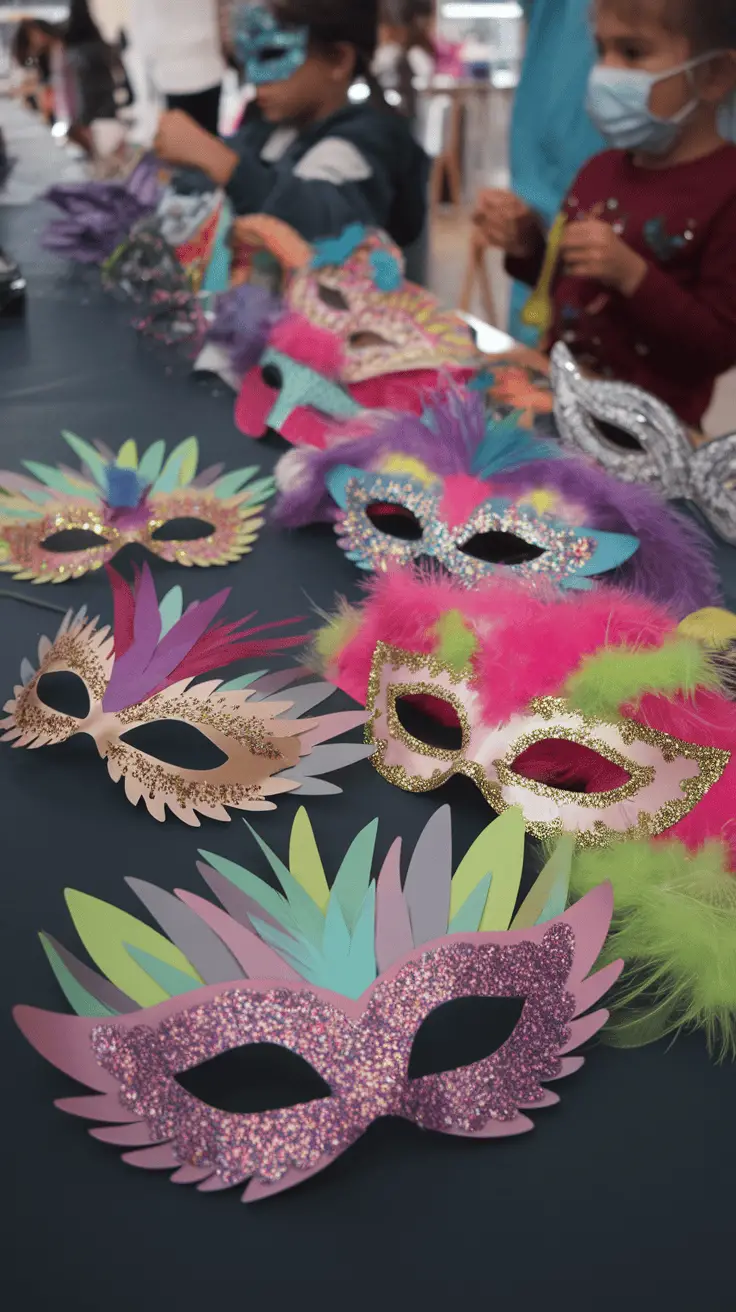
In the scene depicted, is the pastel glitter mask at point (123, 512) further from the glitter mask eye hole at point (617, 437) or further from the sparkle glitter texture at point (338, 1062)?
the sparkle glitter texture at point (338, 1062)

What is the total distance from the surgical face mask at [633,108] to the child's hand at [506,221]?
0.63 ft

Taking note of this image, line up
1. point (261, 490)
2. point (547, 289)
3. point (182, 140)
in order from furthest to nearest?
point (182, 140) < point (547, 289) < point (261, 490)

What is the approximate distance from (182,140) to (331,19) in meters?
0.28

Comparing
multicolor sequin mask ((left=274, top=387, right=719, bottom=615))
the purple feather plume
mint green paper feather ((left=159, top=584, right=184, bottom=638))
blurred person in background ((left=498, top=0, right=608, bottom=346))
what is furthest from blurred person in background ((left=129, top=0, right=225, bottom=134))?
mint green paper feather ((left=159, top=584, right=184, bottom=638))

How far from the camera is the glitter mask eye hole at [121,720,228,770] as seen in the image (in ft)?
2.03

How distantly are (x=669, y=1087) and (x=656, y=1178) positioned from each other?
0.04 m

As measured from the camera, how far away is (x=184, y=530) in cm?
89

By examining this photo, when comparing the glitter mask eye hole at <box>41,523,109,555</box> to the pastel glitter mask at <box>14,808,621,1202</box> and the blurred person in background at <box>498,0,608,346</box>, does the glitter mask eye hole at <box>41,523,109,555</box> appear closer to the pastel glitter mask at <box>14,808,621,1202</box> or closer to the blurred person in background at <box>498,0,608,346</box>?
the pastel glitter mask at <box>14,808,621,1202</box>

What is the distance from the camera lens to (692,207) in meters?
1.16

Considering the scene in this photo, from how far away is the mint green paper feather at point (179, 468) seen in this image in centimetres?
93

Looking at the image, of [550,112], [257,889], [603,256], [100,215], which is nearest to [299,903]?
[257,889]

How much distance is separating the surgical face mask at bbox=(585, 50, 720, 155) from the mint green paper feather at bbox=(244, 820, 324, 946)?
94 centimetres

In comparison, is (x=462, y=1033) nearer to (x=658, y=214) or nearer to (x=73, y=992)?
(x=73, y=992)

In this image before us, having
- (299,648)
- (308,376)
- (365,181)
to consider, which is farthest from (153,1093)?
(365,181)
